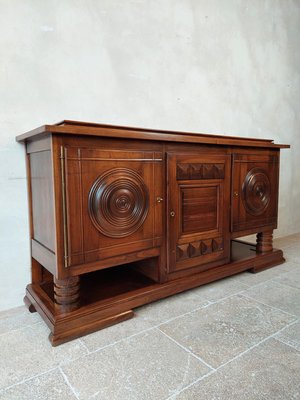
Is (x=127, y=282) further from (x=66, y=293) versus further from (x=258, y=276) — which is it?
(x=258, y=276)

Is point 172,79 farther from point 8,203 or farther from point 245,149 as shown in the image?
point 8,203

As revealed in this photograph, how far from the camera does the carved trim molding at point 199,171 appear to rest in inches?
64.7

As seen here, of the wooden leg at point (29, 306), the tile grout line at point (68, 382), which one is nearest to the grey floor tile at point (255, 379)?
the tile grout line at point (68, 382)

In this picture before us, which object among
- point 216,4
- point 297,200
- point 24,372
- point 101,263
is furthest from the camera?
point 297,200

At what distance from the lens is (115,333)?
1.35 metres

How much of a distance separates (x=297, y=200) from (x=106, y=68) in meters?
2.75

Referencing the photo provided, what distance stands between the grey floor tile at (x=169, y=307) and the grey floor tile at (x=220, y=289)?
0.06 metres

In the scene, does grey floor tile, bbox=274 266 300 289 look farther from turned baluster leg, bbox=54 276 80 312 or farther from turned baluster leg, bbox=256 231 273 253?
turned baluster leg, bbox=54 276 80 312

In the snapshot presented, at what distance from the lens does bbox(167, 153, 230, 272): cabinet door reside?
1.63 m

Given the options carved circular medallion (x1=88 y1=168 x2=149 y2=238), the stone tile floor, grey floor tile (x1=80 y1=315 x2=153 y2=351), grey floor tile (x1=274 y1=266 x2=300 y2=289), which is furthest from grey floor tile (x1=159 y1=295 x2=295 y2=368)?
carved circular medallion (x1=88 y1=168 x2=149 y2=238)

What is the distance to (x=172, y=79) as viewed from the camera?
225cm

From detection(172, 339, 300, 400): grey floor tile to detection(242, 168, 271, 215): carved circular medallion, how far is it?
103 centimetres

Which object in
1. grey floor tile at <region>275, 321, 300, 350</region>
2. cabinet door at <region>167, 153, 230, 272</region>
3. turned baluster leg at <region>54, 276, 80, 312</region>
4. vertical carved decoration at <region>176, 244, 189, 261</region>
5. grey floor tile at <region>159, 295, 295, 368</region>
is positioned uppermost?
cabinet door at <region>167, 153, 230, 272</region>

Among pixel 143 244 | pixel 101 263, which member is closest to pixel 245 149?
pixel 143 244
